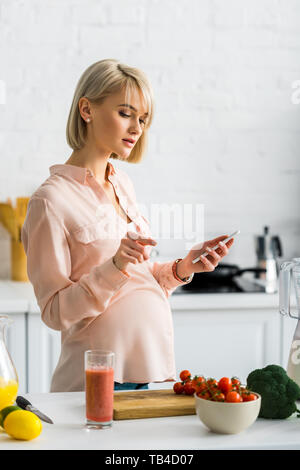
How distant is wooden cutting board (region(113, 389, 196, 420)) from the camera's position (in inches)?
49.5

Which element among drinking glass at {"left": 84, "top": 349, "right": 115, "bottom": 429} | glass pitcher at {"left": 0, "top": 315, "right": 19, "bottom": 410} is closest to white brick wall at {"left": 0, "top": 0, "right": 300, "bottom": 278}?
glass pitcher at {"left": 0, "top": 315, "right": 19, "bottom": 410}

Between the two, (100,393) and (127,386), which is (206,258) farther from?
(100,393)

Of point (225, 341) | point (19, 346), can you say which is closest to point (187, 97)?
point (225, 341)

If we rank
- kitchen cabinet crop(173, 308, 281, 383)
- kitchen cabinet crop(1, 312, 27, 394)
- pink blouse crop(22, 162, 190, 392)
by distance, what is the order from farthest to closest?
kitchen cabinet crop(173, 308, 281, 383), kitchen cabinet crop(1, 312, 27, 394), pink blouse crop(22, 162, 190, 392)

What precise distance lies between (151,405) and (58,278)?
1.27 feet

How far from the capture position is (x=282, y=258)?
122 inches

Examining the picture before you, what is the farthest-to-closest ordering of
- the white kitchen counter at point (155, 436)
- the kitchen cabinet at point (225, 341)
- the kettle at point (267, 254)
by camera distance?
1. the kettle at point (267, 254)
2. the kitchen cabinet at point (225, 341)
3. the white kitchen counter at point (155, 436)

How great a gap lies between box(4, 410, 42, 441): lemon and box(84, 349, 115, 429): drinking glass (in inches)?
4.1

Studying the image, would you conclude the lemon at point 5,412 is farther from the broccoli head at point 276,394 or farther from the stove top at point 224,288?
the stove top at point 224,288

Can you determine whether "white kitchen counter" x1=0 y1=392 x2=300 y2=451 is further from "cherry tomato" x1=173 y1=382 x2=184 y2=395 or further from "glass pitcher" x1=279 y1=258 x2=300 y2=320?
"glass pitcher" x1=279 y1=258 x2=300 y2=320

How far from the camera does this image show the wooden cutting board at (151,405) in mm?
1257

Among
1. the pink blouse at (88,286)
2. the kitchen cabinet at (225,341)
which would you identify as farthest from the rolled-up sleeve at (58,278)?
the kitchen cabinet at (225,341)

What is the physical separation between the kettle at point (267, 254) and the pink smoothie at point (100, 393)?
174 centimetres

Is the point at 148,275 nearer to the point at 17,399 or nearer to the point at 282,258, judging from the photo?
the point at 17,399
